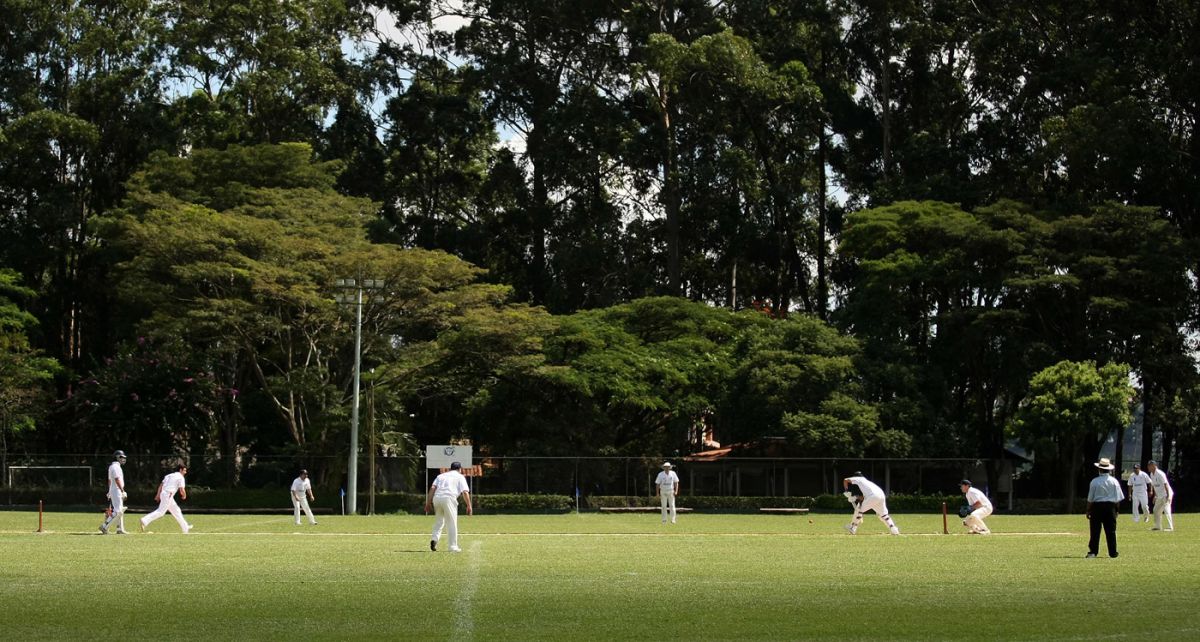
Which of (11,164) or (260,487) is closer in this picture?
(260,487)

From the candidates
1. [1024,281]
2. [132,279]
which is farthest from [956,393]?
[132,279]

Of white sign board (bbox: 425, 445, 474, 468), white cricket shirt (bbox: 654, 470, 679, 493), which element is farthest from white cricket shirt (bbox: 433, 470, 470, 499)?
white sign board (bbox: 425, 445, 474, 468)

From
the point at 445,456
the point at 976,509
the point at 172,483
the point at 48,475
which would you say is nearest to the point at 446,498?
the point at 172,483

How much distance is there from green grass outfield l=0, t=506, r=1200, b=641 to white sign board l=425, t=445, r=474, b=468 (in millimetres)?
19309

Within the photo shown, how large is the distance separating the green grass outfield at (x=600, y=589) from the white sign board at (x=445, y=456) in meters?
19.3

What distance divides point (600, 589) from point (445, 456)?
31707mm

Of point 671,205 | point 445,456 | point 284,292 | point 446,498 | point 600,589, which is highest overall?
point 671,205

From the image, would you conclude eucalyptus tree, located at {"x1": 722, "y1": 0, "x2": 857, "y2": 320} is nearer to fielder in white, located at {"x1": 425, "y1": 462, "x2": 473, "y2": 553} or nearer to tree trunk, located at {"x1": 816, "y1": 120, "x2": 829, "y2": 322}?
tree trunk, located at {"x1": 816, "y1": 120, "x2": 829, "y2": 322}

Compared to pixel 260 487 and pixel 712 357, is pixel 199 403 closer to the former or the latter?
pixel 260 487

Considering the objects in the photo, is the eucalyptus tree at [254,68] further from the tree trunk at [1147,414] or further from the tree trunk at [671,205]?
the tree trunk at [1147,414]

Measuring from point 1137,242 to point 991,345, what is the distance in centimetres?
664

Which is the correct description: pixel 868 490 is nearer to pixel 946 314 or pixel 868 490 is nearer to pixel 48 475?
pixel 946 314

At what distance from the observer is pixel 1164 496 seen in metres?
31.2

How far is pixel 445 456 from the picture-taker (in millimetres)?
47031
